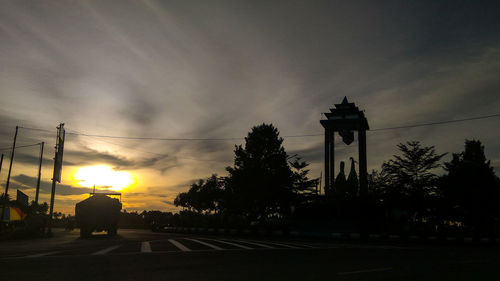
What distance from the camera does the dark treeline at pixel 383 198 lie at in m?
35.4

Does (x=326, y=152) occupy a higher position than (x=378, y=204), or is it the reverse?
(x=326, y=152)

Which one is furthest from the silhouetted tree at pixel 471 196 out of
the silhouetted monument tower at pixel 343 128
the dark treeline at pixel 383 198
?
the silhouetted monument tower at pixel 343 128

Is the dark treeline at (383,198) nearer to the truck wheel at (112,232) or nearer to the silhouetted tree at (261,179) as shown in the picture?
the silhouetted tree at (261,179)

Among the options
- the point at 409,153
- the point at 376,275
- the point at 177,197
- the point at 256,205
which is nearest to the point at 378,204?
the point at 409,153

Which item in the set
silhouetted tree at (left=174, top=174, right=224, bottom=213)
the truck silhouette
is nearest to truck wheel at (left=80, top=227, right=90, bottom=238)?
the truck silhouette

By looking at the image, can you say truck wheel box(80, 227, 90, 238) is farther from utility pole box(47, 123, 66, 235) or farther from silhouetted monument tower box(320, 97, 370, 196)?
silhouetted monument tower box(320, 97, 370, 196)

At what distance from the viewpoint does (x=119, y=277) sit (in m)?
6.88

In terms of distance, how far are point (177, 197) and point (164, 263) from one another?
85524 mm

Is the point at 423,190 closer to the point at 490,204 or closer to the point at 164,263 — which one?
the point at 490,204

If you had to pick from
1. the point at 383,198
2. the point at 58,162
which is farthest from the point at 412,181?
the point at 58,162

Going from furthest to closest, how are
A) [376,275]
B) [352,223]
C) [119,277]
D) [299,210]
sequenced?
[299,210], [352,223], [376,275], [119,277]

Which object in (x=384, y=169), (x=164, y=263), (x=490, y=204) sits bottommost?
(x=164, y=263)

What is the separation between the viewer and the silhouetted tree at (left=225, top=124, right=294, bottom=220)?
47906 millimetres

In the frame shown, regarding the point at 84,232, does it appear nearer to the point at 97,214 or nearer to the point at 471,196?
the point at 97,214
